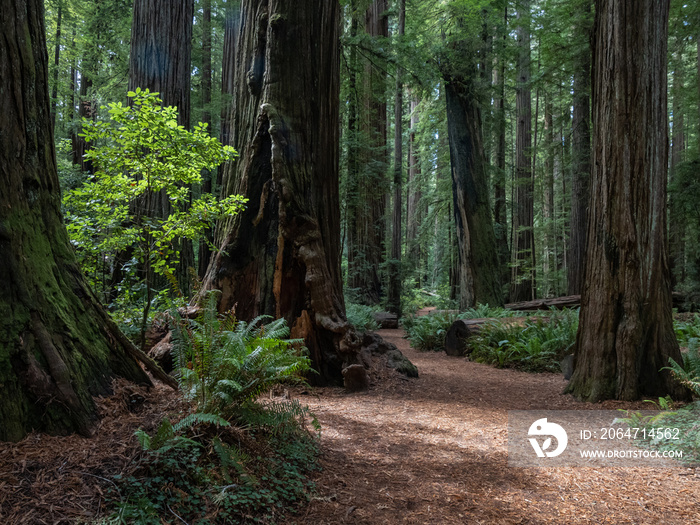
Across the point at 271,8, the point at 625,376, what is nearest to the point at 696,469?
the point at 625,376

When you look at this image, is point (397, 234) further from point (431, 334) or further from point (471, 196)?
point (431, 334)

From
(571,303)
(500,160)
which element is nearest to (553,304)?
(571,303)

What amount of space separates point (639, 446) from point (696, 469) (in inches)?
18.9

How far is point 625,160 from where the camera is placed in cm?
480

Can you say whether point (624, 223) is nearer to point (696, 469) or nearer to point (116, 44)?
point (696, 469)

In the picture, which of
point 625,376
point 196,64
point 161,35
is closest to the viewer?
point 625,376

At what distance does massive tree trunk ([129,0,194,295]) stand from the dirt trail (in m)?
4.94

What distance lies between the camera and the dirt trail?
2551 millimetres

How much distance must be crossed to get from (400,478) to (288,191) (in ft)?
12.2

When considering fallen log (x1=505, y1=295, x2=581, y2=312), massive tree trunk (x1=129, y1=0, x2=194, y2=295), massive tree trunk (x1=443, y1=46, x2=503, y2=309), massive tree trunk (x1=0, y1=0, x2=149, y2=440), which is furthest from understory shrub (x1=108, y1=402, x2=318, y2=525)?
massive tree trunk (x1=443, y1=46, x2=503, y2=309)

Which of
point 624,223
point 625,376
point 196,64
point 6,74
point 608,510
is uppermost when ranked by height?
point 196,64

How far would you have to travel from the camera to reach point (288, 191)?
5598mm

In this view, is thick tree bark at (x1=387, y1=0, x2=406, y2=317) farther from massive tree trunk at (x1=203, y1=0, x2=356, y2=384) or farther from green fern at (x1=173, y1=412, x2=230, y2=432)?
green fern at (x1=173, y1=412, x2=230, y2=432)

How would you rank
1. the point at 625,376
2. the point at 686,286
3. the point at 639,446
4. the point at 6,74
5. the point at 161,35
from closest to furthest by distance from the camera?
the point at 6,74 → the point at 639,446 → the point at 625,376 → the point at 161,35 → the point at 686,286
